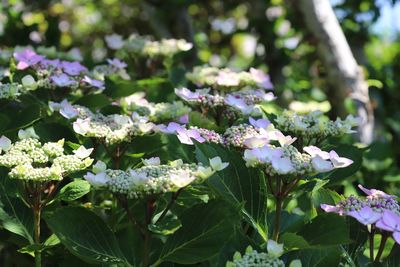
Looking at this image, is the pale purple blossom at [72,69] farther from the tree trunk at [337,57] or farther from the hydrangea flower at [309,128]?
the tree trunk at [337,57]

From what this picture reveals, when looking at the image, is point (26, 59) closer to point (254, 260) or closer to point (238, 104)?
point (238, 104)

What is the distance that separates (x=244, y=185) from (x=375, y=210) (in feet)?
0.76

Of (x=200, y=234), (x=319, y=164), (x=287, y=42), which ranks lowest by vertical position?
(x=287, y=42)

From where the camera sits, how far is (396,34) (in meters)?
5.25

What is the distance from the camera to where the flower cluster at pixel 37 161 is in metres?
1.09

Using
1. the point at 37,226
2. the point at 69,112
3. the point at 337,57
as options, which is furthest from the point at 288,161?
the point at 337,57

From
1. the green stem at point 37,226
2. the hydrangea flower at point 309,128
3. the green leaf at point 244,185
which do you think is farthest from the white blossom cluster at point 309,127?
the green stem at point 37,226

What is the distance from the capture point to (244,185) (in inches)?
45.5

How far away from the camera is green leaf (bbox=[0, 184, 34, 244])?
126 cm

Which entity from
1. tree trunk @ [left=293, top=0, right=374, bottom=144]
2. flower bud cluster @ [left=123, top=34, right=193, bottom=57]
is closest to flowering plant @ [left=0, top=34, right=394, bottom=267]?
flower bud cluster @ [left=123, top=34, right=193, bottom=57]

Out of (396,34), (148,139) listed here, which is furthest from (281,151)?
(396,34)

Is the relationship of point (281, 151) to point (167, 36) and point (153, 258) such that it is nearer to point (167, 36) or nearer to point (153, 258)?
point (153, 258)

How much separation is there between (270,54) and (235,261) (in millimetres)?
2322

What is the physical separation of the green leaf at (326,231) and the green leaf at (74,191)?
0.42 metres
